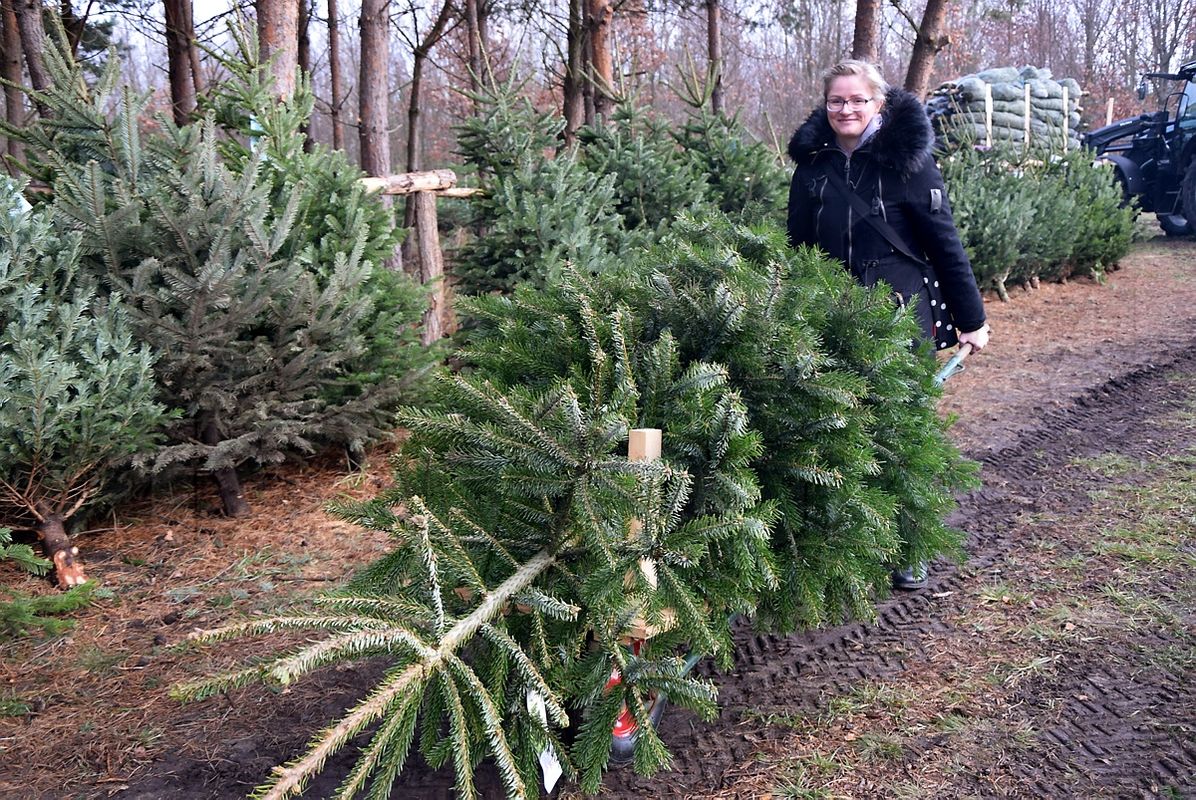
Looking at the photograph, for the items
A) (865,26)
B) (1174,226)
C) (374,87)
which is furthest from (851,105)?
(1174,226)

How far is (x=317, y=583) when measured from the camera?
3.98 m

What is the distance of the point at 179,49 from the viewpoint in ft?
30.6

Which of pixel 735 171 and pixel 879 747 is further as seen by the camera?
pixel 735 171

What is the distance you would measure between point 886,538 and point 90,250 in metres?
3.52

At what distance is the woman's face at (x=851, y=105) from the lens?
368 centimetres

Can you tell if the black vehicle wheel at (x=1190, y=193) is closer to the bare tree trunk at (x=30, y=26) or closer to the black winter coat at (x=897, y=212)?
the black winter coat at (x=897, y=212)

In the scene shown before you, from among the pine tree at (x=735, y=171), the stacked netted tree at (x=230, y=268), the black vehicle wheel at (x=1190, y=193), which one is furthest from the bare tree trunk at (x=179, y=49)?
the black vehicle wheel at (x=1190, y=193)

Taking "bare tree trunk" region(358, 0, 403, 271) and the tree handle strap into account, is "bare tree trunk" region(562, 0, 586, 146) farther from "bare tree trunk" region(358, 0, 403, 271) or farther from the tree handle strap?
the tree handle strap

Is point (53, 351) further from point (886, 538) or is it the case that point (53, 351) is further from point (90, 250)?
point (886, 538)

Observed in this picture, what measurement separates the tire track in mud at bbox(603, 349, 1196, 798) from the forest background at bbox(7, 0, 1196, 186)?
12.8ft

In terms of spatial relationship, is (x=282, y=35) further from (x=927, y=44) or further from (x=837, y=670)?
(x=927, y=44)

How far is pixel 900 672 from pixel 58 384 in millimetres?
3293

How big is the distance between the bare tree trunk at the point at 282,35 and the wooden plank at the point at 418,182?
0.93m

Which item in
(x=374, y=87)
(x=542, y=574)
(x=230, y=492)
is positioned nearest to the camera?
(x=542, y=574)
